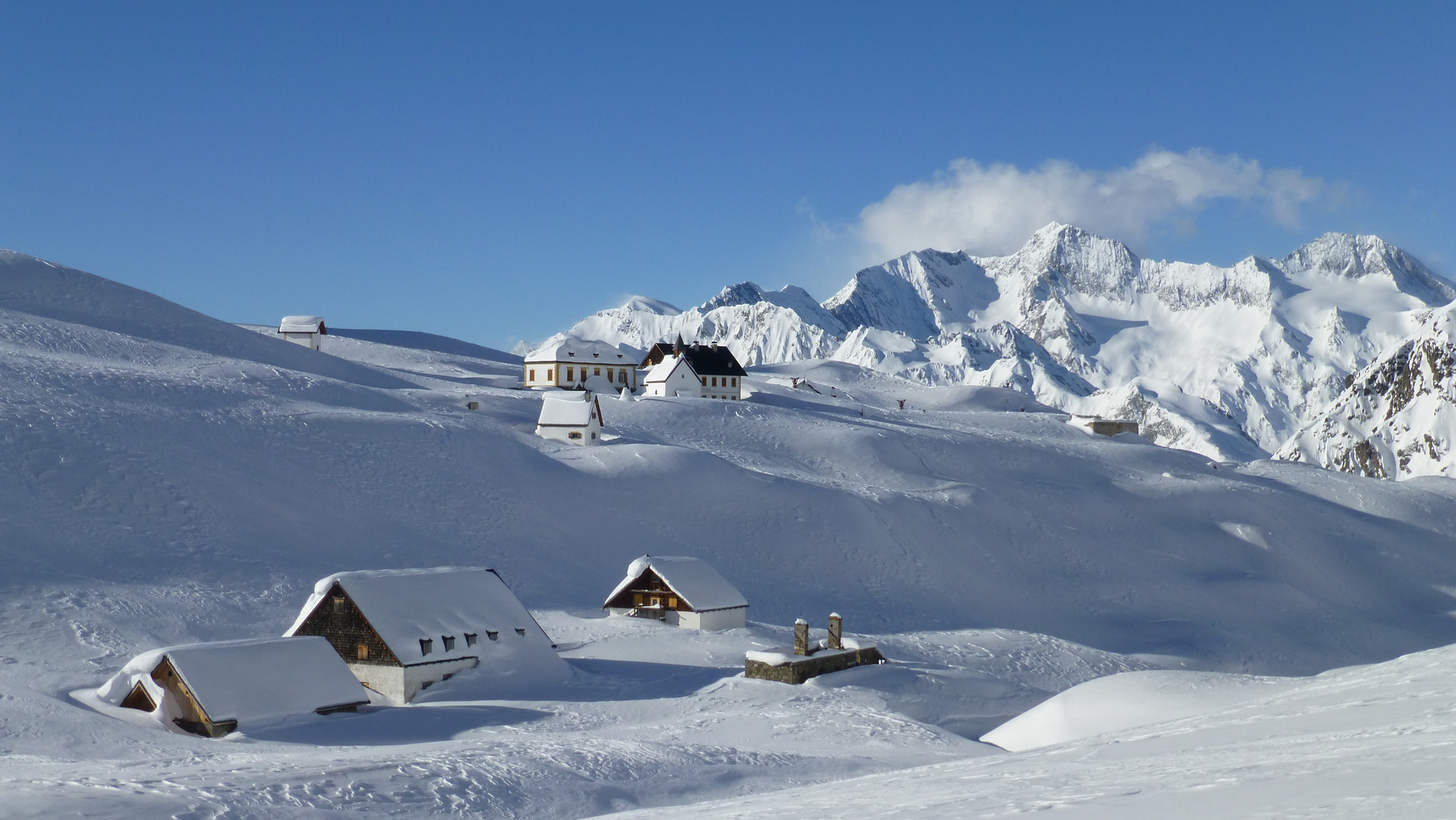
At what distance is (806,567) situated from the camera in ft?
178

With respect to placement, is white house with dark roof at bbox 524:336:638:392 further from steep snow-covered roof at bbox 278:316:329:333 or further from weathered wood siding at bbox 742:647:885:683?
weathered wood siding at bbox 742:647:885:683

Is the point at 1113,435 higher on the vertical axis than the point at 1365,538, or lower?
higher

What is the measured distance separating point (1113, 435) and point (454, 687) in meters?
71.8

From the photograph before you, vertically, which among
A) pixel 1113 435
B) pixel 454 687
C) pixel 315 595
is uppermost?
pixel 1113 435

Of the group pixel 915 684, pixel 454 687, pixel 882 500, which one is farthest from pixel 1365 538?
pixel 454 687

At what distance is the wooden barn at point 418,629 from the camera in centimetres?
3184

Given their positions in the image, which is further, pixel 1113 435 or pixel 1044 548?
pixel 1113 435

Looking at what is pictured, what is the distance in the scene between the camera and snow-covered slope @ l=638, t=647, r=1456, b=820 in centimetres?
900

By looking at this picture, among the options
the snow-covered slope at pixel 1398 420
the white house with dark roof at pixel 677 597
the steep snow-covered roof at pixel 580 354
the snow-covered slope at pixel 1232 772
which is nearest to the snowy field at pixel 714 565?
the snow-covered slope at pixel 1232 772

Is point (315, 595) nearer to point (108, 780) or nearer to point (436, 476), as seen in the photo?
point (108, 780)

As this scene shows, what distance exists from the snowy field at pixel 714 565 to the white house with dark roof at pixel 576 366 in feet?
16.1

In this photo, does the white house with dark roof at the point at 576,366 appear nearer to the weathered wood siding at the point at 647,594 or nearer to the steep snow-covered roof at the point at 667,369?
the steep snow-covered roof at the point at 667,369

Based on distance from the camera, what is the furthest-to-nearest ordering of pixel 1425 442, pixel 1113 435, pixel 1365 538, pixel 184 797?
pixel 1425 442, pixel 1113 435, pixel 1365 538, pixel 184 797

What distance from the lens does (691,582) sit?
4275 cm
